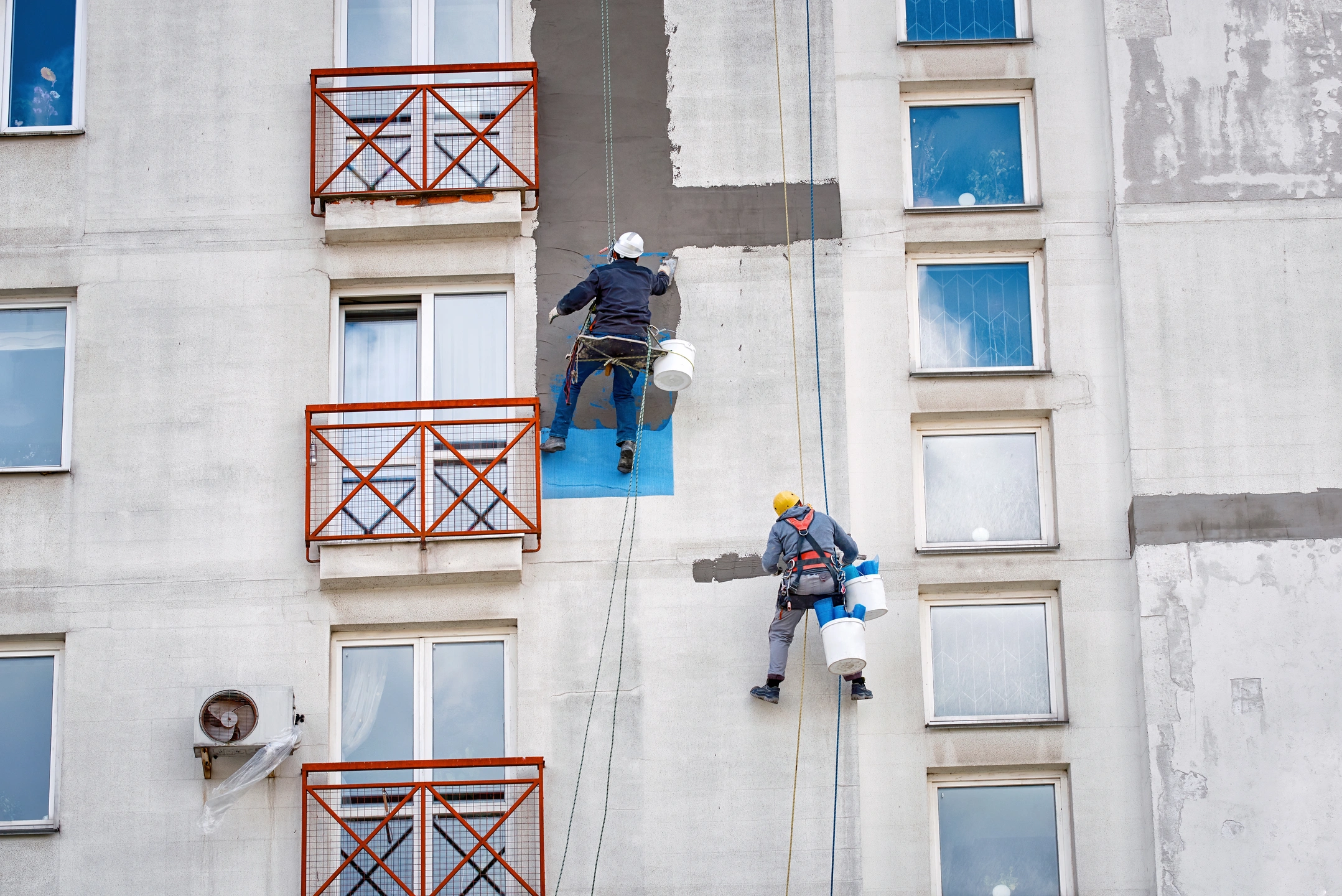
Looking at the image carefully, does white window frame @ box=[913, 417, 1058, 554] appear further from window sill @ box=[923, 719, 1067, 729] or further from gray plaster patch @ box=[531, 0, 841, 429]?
gray plaster patch @ box=[531, 0, 841, 429]

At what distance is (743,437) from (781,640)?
6.07 feet

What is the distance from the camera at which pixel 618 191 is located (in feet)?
52.4

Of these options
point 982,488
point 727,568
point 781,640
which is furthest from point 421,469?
point 982,488

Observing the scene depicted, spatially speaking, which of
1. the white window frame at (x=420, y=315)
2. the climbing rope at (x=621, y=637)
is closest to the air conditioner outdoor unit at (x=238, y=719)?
the climbing rope at (x=621, y=637)

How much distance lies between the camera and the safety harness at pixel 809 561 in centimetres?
1420

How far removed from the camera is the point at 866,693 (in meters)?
14.4

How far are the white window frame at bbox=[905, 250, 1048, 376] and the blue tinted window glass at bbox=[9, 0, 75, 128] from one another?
7.60m

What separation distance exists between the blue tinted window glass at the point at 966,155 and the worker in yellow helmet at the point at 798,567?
3.37 m

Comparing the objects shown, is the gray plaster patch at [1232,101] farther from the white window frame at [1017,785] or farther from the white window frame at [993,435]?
the white window frame at [1017,785]

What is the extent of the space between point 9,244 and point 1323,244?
1126cm

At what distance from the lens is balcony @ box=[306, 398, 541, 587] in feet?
48.8

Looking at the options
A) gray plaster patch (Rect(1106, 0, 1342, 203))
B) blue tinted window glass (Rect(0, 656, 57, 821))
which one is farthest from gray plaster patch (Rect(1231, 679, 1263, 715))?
blue tinted window glass (Rect(0, 656, 57, 821))

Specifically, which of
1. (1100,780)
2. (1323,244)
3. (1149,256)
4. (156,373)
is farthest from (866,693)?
(156,373)

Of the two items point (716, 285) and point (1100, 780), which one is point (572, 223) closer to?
point (716, 285)
